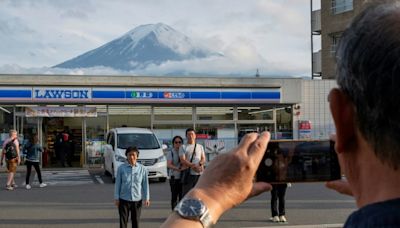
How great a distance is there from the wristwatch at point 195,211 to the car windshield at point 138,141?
16.9 metres

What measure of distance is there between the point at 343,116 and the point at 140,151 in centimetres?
1696

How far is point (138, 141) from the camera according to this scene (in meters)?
18.6

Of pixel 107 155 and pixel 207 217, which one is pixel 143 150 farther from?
pixel 207 217

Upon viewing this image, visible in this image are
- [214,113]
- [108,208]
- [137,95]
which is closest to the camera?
[108,208]

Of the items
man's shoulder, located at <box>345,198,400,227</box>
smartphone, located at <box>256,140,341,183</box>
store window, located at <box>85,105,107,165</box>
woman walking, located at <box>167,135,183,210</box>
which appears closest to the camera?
man's shoulder, located at <box>345,198,400,227</box>

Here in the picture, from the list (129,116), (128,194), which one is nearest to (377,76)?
(128,194)

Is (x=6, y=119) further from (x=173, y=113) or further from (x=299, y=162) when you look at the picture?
(x=299, y=162)

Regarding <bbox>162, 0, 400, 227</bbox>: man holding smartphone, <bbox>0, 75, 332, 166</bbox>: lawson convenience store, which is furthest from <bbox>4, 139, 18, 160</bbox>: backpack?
<bbox>162, 0, 400, 227</bbox>: man holding smartphone

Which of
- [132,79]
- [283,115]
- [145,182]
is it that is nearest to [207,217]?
[145,182]

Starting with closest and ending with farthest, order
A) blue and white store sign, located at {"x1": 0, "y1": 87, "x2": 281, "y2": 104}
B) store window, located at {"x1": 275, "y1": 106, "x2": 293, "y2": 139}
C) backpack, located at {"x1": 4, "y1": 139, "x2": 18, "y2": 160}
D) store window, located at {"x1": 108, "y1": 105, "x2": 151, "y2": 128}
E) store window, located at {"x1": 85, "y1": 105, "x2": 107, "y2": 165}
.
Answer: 1. backpack, located at {"x1": 4, "y1": 139, "x2": 18, "y2": 160}
2. blue and white store sign, located at {"x1": 0, "y1": 87, "x2": 281, "y2": 104}
3. store window, located at {"x1": 85, "y1": 105, "x2": 107, "y2": 165}
4. store window, located at {"x1": 108, "y1": 105, "x2": 151, "y2": 128}
5. store window, located at {"x1": 275, "y1": 106, "x2": 293, "y2": 139}

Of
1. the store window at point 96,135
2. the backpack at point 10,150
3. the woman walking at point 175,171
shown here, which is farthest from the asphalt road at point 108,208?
the store window at point 96,135

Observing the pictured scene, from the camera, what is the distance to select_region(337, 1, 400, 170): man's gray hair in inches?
42.2

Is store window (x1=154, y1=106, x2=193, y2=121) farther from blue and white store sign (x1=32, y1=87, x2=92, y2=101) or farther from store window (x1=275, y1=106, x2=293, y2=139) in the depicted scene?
store window (x1=275, y1=106, x2=293, y2=139)

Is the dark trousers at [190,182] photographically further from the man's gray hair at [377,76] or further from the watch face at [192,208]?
the man's gray hair at [377,76]
